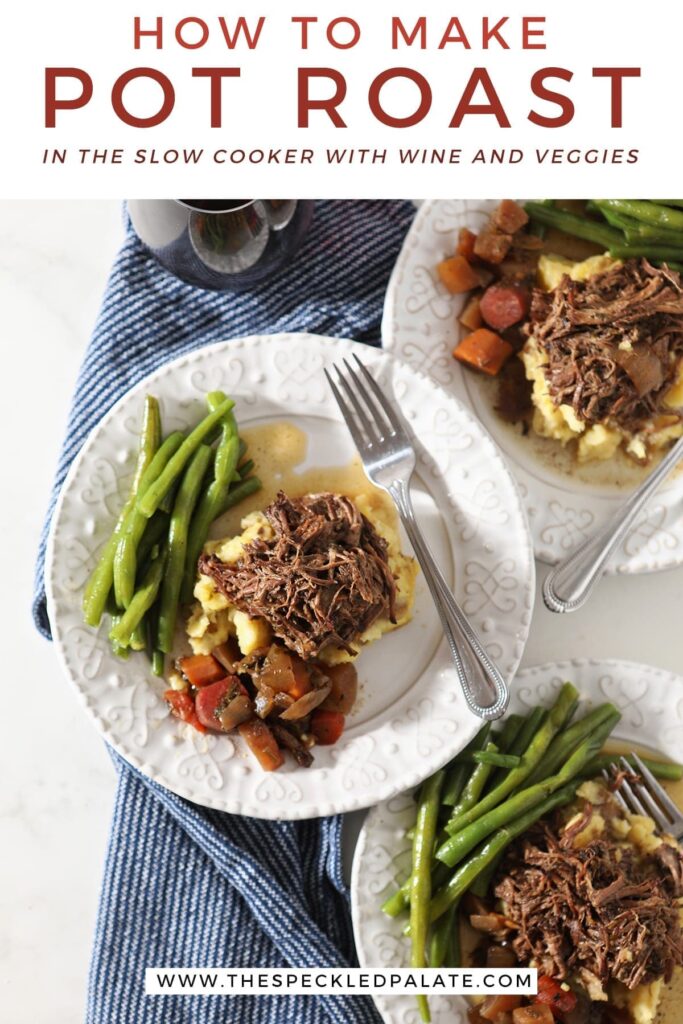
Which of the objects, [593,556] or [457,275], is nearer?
[593,556]

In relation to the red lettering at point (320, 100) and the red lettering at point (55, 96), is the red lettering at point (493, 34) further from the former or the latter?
the red lettering at point (55, 96)

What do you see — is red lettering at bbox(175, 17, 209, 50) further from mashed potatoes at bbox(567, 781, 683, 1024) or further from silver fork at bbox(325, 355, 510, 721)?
mashed potatoes at bbox(567, 781, 683, 1024)

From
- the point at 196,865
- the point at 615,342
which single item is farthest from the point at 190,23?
the point at 196,865

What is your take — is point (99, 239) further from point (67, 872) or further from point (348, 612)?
point (67, 872)

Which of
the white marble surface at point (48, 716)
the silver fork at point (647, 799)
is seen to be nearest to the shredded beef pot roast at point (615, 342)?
the white marble surface at point (48, 716)

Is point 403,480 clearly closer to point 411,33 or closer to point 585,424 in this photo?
point 585,424

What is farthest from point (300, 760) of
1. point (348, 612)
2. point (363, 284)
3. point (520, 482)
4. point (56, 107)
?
point (56, 107)
